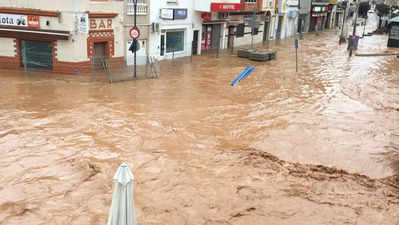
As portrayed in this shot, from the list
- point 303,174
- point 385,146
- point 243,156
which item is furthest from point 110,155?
point 385,146

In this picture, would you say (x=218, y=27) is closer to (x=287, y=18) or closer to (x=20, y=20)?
(x=20, y=20)

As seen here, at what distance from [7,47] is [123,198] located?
57.5ft

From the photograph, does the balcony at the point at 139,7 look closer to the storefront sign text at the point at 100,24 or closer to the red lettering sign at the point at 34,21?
the storefront sign text at the point at 100,24

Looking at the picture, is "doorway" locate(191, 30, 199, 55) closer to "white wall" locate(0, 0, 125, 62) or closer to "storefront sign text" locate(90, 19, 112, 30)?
"storefront sign text" locate(90, 19, 112, 30)

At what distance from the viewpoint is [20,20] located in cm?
1859

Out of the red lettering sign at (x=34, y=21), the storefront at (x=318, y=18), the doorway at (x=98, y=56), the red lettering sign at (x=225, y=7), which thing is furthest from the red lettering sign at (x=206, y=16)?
the storefront at (x=318, y=18)

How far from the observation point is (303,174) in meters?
9.14

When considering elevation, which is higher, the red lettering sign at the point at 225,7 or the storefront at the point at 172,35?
the red lettering sign at the point at 225,7

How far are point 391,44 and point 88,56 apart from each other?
29820 mm

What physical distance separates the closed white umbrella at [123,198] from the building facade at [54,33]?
49.3 feet

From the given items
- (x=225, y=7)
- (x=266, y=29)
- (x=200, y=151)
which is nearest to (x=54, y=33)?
(x=200, y=151)

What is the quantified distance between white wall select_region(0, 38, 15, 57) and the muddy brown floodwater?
1.48m

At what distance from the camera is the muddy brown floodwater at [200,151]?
7.48 m

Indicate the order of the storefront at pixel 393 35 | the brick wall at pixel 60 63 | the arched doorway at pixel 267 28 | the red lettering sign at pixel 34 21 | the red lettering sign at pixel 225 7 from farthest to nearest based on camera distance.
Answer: the arched doorway at pixel 267 28
the storefront at pixel 393 35
the red lettering sign at pixel 225 7
the brick wall at pixel 60 63
the red lettering sign at pixel 34 21
